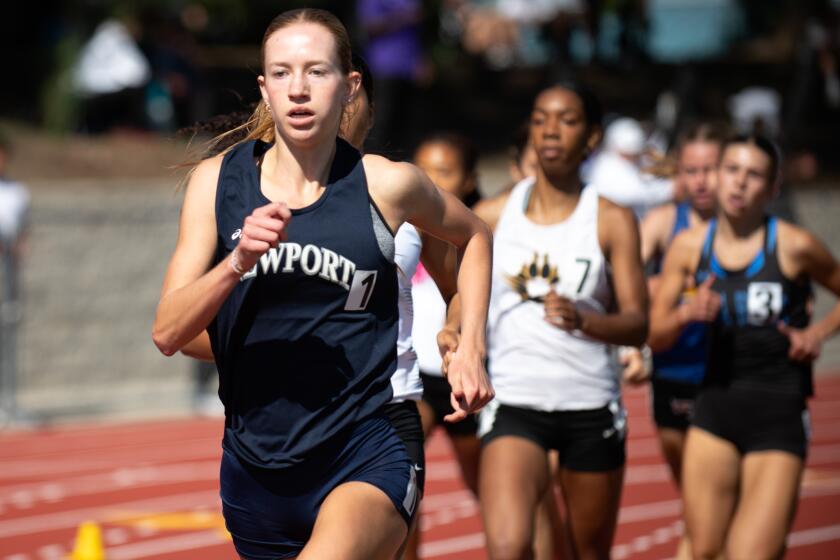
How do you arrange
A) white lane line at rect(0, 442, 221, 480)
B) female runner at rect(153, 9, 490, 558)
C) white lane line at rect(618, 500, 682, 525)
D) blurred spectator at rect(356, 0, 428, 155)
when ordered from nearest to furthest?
female runner at rect(153, 9, 490, 558) < white lane line at rect(618, 500, 682, 525) < white lane line at rect(0, 442, 221, 480) < blurred spectator at rect(356, 0, 428, 155)

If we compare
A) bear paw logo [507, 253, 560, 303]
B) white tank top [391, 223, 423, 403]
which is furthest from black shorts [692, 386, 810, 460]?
white tank top [391, 223, 423, 403]

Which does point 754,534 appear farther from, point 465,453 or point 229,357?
point 229,357

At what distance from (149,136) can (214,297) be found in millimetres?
14723

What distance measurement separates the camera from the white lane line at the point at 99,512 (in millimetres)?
8406

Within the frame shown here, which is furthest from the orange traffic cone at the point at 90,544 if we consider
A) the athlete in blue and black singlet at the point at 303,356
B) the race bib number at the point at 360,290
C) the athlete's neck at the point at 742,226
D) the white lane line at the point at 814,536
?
the white lane line at the point at 814,536

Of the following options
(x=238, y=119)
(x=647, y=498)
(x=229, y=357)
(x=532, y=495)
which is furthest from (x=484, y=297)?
(x=647, y=498)

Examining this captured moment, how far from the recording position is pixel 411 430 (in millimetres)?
4305

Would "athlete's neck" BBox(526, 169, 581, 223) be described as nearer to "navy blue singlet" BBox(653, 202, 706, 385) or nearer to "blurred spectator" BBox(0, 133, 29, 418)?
"navy blue singlet" BBox(653, 202, 706, 385)

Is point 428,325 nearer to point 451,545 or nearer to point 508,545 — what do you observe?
point 508,545

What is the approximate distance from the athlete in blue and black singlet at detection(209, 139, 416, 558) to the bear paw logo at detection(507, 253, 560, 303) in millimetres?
1870

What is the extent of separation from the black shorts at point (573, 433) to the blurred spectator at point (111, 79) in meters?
12.0

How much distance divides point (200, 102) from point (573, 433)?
41.7ft

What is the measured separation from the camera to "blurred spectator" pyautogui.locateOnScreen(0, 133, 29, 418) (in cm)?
1144

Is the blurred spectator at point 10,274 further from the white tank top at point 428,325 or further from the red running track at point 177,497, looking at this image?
the white tank top at point 428,325
